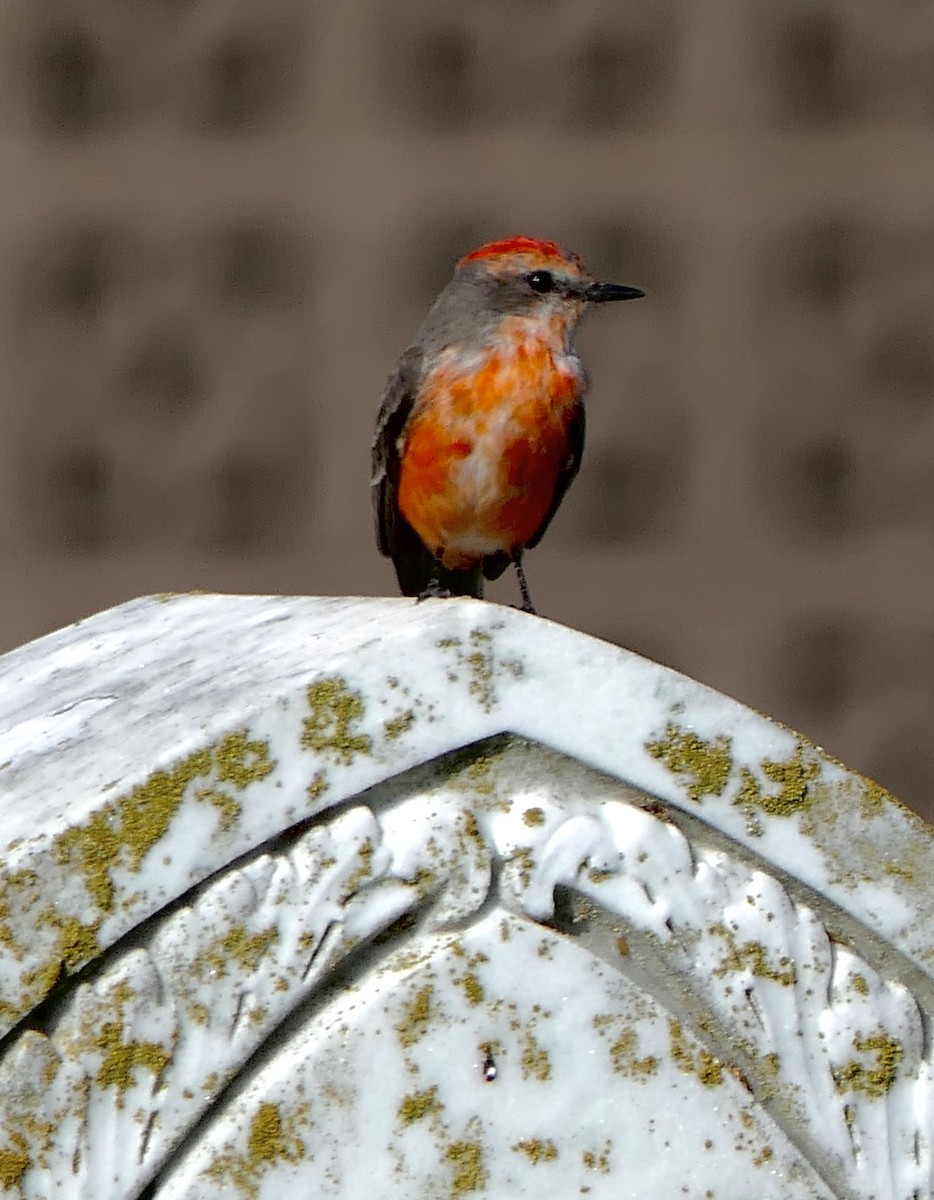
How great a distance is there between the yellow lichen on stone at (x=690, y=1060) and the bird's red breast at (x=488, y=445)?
1387 mm

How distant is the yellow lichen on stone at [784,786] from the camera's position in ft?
5.82

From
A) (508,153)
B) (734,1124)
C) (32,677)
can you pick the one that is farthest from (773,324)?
(734,1124)

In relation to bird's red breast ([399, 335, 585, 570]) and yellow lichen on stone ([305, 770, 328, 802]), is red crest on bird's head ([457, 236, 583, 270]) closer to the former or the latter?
bird's red breast ([399, 335, 585, 570])

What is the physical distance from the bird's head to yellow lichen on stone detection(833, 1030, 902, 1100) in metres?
1.62

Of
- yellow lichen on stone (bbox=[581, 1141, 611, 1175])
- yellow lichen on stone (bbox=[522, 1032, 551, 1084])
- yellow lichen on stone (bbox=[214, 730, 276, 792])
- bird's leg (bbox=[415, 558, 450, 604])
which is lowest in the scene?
yellow lichen on stone (bbox=[581, 1141, 611, 1175])

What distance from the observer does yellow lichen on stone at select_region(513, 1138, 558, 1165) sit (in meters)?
1.75

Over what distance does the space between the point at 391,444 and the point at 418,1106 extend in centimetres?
161

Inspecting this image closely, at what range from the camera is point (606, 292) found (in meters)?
3.25

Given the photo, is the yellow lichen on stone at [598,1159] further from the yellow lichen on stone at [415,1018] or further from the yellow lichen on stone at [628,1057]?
the yellow lichen on stone at [415,1018]

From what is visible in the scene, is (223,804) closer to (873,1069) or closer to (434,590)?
(873,1069)

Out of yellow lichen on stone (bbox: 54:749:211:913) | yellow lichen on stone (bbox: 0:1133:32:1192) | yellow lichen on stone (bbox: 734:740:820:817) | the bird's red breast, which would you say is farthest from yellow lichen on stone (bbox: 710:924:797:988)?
the bird's red breast

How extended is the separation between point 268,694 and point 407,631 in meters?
0.13

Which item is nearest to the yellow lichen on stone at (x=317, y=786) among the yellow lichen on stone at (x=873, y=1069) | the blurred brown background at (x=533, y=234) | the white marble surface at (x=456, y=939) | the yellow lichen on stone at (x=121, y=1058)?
the white marble surface at (x=456, y=939)

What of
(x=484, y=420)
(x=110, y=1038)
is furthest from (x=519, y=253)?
(x=110, y=1038)
